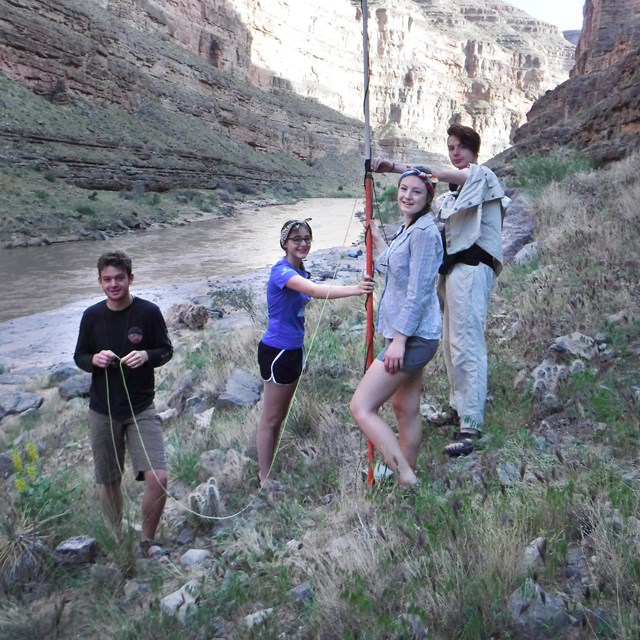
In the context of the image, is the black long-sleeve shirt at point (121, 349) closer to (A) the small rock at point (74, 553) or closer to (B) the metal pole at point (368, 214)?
(A) the small rock at point (74, 553)

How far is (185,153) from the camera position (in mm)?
36125

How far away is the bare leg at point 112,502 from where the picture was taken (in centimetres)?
301

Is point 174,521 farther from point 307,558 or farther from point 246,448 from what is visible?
point 307,558

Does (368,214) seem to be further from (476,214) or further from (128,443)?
(128,443)

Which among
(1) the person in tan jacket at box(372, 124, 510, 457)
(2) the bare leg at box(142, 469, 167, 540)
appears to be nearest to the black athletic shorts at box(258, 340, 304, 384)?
(2) the bare leg at box(142, 469, 167, 540)

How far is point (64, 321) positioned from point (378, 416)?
825cm

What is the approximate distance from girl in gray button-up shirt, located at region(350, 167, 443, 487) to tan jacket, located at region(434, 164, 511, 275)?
53 centimetres

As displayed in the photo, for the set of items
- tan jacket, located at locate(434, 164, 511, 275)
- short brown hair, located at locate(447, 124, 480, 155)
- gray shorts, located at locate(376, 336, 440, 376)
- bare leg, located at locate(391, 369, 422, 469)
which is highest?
short brown hair, located at locate(447, 124, 480, 155)

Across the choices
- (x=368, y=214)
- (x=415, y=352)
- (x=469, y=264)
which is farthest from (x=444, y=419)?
(x=368, y=214)

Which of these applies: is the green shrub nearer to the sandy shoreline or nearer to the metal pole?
the sandy shoreline

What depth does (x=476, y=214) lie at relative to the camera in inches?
128

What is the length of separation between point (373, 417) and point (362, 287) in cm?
61

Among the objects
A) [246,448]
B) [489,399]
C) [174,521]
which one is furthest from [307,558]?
[489,399]

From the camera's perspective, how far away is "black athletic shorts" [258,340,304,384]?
10.8ft
